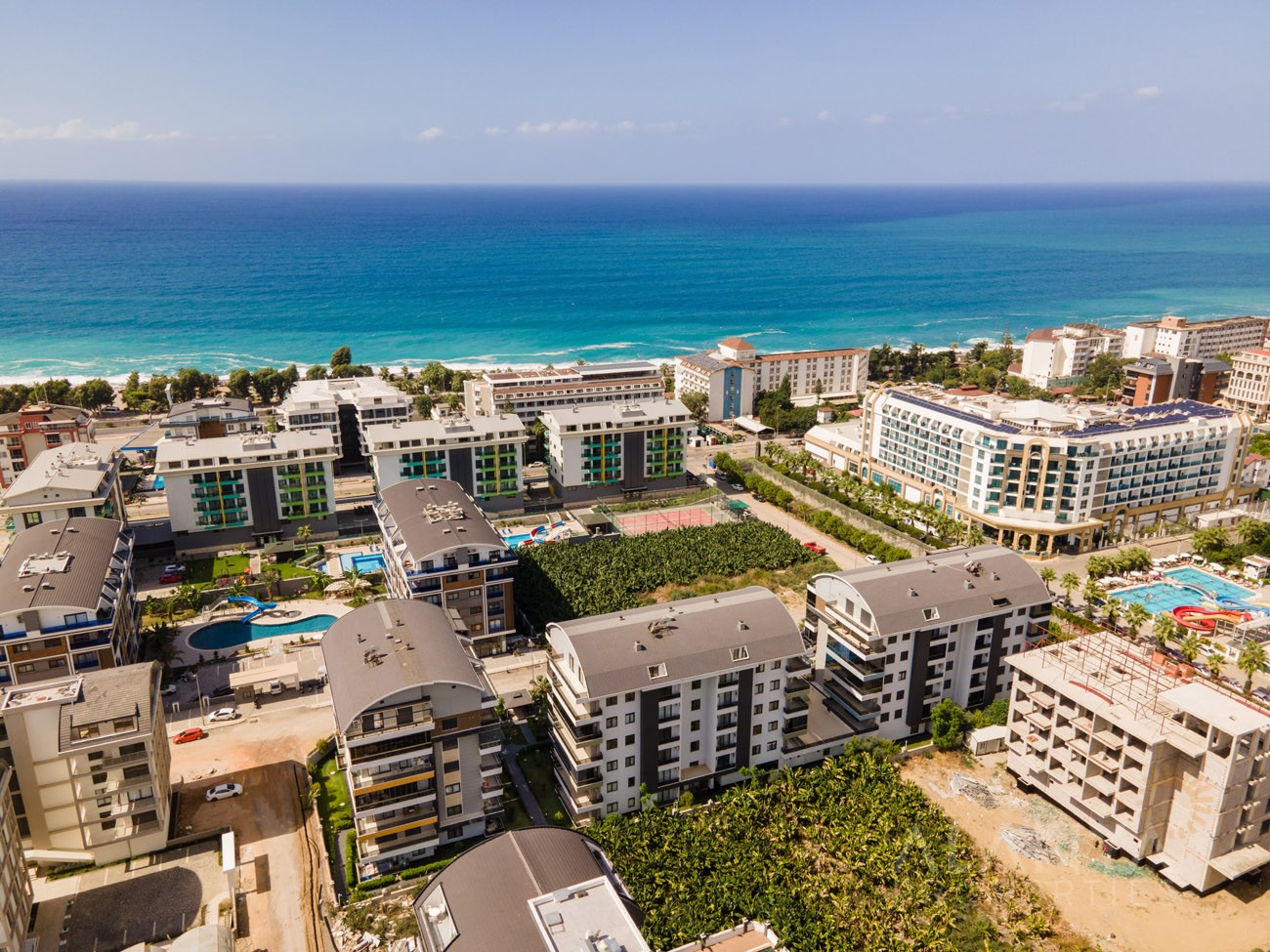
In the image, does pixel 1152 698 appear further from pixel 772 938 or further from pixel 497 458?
pixel 497 458

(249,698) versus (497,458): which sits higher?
(497,458)

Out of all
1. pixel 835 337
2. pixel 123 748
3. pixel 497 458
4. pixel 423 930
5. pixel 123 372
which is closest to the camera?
pixel 423 930

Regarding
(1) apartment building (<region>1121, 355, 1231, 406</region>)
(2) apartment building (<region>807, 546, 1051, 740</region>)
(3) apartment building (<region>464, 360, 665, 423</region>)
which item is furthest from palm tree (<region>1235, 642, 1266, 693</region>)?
(1) apartment building (<region>1121, 355, 1231, 406</region>)

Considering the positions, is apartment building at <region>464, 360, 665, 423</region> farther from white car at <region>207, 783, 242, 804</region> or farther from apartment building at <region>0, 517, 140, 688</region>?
white car at <region>207, 783, 242, 804</region>

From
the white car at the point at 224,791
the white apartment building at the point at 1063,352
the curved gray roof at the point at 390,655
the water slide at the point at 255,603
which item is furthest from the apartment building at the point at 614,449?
the white apartment building at the point at 1063,352

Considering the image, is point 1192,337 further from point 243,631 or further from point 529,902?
point 529,902

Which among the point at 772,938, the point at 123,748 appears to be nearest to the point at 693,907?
the point at 772,938
